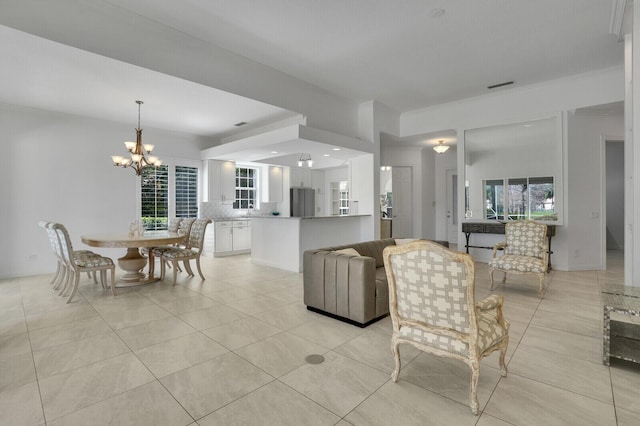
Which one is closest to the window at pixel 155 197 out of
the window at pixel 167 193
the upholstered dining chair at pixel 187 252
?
the window at pixel 167 193

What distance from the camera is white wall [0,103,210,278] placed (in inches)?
211

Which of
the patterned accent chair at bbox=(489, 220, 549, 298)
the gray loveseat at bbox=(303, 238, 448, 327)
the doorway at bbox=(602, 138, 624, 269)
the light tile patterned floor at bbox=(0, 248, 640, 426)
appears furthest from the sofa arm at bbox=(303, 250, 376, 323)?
the doorway at bbox=(602, 138, 624, 269)

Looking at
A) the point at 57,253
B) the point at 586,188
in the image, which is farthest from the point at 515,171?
the point at 57,253

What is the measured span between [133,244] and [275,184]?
17.3 ft

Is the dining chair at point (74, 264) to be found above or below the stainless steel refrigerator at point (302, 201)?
below

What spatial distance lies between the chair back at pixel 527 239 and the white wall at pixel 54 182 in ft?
24.2

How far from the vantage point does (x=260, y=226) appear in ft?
21.6

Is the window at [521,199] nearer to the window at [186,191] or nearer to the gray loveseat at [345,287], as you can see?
the gray loveseat at [345,287]

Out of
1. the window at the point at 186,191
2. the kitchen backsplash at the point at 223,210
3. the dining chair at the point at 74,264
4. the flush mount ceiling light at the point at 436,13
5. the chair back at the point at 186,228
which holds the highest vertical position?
the flush mount ceiling light at the point at 436,13

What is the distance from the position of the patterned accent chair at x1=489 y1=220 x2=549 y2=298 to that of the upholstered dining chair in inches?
183

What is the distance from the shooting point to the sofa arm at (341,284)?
10.2 ft

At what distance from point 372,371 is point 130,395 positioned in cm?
165

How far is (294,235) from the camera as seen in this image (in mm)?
5887

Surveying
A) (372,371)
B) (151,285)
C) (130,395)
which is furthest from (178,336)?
(151,285)
